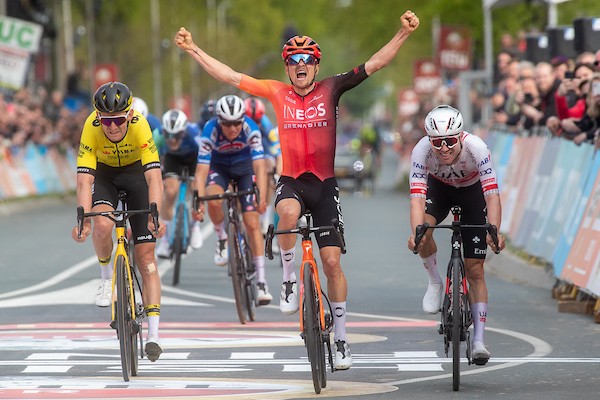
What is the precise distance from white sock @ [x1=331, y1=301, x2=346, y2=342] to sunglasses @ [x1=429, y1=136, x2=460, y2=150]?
1168 mm

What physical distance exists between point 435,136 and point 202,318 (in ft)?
15.4

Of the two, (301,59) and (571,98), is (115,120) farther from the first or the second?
(571,98)

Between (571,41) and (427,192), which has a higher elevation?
(571,41)

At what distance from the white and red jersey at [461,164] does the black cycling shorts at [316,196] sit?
0.51 meters

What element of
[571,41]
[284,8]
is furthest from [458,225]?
[284,8]

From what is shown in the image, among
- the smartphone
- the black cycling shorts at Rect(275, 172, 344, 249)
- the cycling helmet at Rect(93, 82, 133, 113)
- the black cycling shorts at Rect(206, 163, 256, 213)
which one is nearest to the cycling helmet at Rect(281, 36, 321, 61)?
the black cycling shorts at Rect(275, 172, 344, 249)

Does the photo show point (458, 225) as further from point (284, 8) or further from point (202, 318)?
point (284, 8)

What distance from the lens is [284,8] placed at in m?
113

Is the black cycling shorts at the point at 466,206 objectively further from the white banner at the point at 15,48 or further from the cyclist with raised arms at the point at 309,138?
the white banner at the point at 15,48

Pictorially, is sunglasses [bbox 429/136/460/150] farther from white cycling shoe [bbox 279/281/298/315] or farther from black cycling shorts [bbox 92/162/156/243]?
black cycling shorts [bbox 92/162/156/243]

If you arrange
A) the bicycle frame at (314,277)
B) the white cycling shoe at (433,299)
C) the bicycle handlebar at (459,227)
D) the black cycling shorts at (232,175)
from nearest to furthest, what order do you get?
the bicycle frame at (314,277), the bicycle handlebar at (459,227), the white cycling shoe at (433,299), the black cycling shorts at (232,175)

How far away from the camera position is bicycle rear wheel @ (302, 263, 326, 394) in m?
10.3

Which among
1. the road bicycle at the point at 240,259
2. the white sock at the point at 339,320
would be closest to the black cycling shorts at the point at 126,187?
the white sock at the point at 339,320

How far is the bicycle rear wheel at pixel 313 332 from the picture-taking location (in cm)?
1027
